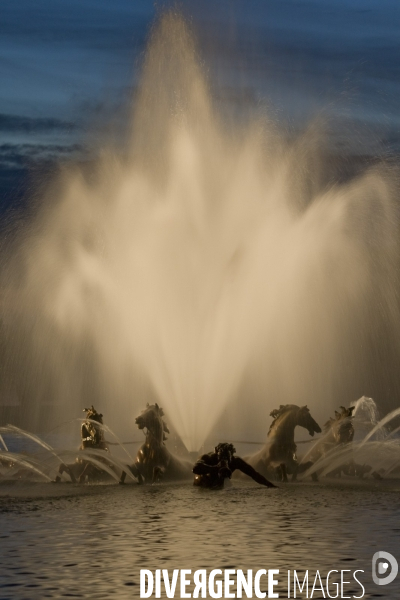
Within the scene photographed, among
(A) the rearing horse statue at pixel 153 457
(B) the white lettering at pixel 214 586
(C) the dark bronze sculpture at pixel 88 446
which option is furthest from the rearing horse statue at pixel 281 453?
(B) the white lettering at pixel 214 586

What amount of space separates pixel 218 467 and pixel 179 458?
10.5 feet

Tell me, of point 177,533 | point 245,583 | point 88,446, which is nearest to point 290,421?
point 88,446

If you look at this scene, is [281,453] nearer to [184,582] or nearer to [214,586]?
[184,582]

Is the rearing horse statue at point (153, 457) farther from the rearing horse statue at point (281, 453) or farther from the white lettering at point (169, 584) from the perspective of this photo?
the white lettering at point (169, 584)

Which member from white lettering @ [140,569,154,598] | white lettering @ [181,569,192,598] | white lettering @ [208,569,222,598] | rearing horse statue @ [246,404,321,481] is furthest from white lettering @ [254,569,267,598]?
rearing horse statue @ [246,404,321,481]

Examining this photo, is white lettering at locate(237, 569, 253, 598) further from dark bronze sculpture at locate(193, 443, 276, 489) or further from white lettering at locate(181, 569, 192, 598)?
dark bronze sculpture at locate(193, 443, 276, 489)

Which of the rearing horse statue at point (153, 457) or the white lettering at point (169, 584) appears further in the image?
the rearing horse statue at point (153, 457)

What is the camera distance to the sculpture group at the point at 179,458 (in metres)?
27.3

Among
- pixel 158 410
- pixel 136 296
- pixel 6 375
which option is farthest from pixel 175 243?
pixel 6 375

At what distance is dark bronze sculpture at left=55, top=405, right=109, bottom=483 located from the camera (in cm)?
2762

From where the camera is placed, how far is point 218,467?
84.6 feet

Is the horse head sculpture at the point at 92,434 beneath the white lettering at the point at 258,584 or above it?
above

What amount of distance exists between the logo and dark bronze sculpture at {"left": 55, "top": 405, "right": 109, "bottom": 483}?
12235 millimetres

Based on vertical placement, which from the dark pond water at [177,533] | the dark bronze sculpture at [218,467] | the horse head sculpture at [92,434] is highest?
the horse head sculpture at [92,434]
